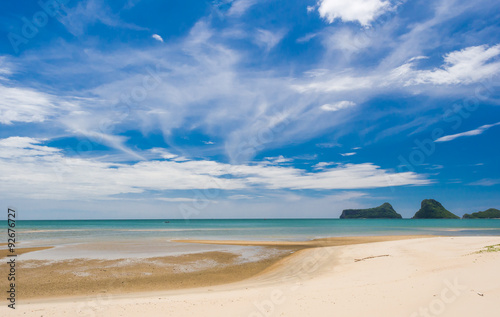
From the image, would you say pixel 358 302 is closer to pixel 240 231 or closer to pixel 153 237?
pixel 153 237

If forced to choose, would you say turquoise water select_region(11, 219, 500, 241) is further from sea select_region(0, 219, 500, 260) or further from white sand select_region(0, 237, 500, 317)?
white sand select_region(0, 237, 500, 317)

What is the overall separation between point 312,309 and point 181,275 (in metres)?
12.9

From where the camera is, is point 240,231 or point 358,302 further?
point 240,231

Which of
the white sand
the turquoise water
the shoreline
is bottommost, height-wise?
the turquoise water

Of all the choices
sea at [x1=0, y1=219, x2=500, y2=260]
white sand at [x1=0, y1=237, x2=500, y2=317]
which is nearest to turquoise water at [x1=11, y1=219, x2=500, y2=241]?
sea at [x1=0, y1=219, x2=500, y2=260]

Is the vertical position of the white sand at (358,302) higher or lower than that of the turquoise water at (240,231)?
higher

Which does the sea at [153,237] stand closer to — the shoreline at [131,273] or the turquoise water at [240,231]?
the turquoise water at [240,231]

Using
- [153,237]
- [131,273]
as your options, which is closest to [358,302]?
[131,273]

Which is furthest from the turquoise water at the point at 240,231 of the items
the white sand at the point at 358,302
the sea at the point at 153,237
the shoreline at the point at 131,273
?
the white sand at the point at 358,302

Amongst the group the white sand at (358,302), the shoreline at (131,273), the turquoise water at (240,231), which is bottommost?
the turquoise water at (240,231)

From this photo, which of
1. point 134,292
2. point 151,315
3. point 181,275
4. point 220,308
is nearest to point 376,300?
point 220,308

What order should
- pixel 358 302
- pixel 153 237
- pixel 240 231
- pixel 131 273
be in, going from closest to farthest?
1. pixel 358 302
2. pixel 131 273
3. pixel 153 237
4. pixel 240 231

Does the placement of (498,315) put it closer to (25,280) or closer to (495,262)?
(495,262)

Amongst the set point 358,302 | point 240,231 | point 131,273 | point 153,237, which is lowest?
point 240,231
